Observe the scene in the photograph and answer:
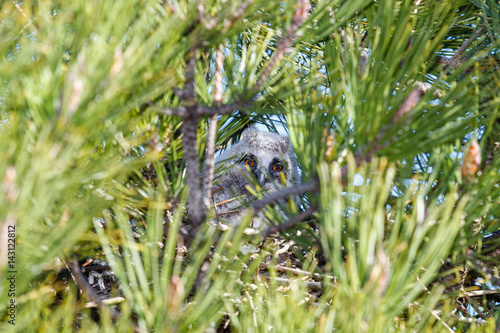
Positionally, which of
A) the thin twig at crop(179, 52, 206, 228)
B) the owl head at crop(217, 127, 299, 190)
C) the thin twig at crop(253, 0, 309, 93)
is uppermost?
the thin twig at crop(253, 0, 309, 93)

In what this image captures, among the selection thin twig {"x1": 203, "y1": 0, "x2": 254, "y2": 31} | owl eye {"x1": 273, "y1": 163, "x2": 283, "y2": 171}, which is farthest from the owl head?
thin twig {"x1": 203, "y1": 0, "x2": 254, "y2": 31}

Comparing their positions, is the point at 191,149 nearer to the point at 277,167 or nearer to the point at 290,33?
the point at 290,33

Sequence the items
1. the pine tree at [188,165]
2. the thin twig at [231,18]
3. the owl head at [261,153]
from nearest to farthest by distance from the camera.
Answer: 1. the pine tree at [188,165]
2. the thin twig at [231,18]
3. the owl head at [261,153]

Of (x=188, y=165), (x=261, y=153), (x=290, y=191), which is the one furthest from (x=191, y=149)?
(x=261, y=153)

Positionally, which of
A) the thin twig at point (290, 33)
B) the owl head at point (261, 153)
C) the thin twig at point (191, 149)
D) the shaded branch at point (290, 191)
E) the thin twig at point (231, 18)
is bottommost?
the owl head at point (261, 153)

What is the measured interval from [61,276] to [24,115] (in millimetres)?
959

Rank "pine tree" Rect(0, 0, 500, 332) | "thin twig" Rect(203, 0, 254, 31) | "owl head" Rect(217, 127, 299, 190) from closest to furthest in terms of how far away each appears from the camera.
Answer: "pine tree" Rect(0, 0, 500, 332)
"thin twig" Rect(203, 0, 254, 31)
"owl head" Rect(217, 127, 299, 190)

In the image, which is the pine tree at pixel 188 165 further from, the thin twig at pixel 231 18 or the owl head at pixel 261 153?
the owl head at pixel 261 153

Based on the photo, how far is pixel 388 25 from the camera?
2.60 feet

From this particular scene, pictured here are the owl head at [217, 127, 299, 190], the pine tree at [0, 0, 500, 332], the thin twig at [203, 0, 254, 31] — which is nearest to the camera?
the pine tree at [0, 0, 500, 332]

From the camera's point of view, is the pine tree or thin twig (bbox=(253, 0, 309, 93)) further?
thin twig (bbox=(253, 0, 309, 93))

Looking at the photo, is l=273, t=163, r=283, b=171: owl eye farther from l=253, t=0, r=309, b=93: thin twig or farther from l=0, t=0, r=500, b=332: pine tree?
l=253, t=0, r=309, b=93: thin twig

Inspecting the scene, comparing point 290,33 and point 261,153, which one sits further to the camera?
point 261,153

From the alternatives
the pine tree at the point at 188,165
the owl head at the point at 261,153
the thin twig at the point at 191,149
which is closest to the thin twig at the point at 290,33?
the pine tree at the point at 188,165
